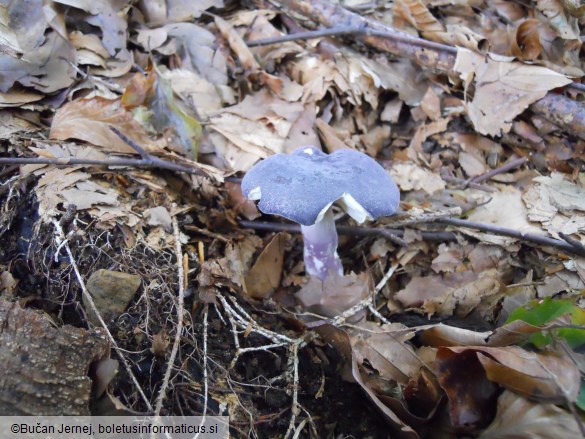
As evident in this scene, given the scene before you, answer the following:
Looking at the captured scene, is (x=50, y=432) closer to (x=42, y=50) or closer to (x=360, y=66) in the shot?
(x=42, y=50)

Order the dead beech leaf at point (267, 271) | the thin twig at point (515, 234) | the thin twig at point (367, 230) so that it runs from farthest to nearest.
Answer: the thin twig at point (367, 230) → the dead beech leaf at point (267, 271) → the thin twig at point (515, 234)

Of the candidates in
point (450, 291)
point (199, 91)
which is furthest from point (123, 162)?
point (450, 291)

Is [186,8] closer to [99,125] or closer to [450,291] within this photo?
[99,125]

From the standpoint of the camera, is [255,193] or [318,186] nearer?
[318,186]

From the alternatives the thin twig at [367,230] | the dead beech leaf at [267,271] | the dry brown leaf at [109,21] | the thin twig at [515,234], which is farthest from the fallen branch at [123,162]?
the thin twig at [515,234]

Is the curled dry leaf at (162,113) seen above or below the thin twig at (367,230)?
above

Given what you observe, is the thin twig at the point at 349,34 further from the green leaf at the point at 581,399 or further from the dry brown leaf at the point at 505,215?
the green leaf at the point at 581,399

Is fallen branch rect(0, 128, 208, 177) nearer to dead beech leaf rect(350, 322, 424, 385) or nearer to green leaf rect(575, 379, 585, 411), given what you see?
dead beech leaf rect(350, 322, 424, 385)

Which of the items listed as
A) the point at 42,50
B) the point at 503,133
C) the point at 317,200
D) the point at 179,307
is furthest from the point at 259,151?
the point at 503,133
